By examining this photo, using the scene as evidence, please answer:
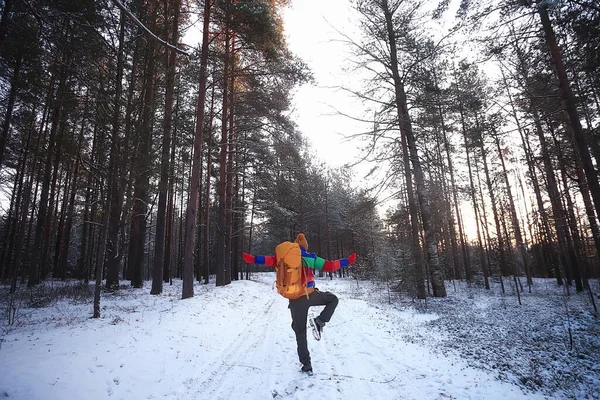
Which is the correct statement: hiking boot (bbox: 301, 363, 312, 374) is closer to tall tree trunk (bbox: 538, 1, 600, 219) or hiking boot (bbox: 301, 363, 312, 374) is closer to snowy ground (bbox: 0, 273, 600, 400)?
snowy ground (bbox: 0, 273, 600, 400)

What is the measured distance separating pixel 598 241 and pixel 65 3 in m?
16.9

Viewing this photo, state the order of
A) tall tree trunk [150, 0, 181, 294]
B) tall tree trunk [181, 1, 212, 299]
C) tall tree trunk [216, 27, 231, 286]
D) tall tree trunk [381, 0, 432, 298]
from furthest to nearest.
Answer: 1. tall tree trunk [216, 27, 231, 286]
2. tall tree trunk [381, 0, 432, 298]
3. tall tree trunk [150, 0, 181, 294]
4. tall tree trunk [181, 1, 212, 299]

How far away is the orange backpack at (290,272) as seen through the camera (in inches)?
171

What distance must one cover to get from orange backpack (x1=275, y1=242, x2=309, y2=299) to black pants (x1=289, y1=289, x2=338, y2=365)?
0.18 metres

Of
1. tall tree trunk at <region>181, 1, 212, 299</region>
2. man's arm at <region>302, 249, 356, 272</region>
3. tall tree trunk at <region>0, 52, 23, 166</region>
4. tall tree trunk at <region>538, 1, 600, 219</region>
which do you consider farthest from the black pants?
tall tree trunk at <region>0, 52, 23, 166</region>

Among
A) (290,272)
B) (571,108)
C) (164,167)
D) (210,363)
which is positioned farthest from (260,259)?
(571,108)

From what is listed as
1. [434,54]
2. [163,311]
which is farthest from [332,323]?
[434,54]

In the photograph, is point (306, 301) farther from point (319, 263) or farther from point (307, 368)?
point (307, 368)

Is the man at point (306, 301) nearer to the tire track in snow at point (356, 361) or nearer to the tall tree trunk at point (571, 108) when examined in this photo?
the tire track in snow at point (356, 361)

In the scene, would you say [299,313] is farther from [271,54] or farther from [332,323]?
[271,54]

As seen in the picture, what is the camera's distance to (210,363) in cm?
472

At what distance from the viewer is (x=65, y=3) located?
5609mm

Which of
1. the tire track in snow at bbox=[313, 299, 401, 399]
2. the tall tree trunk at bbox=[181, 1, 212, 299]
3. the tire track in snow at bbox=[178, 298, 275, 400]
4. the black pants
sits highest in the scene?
the tall tree trunk at bbox=[181, 1, 212, 299]

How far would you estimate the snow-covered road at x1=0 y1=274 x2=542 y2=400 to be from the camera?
3.59m
